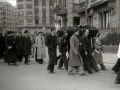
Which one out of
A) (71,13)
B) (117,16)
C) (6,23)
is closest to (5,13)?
(6,23)

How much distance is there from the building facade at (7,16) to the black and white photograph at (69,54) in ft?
309

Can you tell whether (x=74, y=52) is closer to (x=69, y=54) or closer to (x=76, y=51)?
(x=76, y=51)

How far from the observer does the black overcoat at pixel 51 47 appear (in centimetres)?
1050

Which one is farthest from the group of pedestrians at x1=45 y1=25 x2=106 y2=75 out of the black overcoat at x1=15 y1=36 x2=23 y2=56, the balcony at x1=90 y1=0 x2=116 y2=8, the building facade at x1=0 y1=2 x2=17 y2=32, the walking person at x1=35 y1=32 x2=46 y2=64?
the building facade at x1=0 y1=2 x2=17 y2=32

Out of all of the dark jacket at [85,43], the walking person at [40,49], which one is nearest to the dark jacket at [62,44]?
the dark jacket at [85,43]

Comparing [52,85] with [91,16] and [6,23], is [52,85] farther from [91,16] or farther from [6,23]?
[6,23]

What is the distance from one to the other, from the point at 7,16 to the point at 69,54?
401 ft

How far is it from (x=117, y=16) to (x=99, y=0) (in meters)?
3.37

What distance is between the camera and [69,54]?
437 inches

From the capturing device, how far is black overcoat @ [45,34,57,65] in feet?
34.4

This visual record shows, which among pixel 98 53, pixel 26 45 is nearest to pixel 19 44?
pixel 26 45

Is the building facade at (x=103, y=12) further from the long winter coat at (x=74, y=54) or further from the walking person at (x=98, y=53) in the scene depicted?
the long winter coat at (x=74, y=54)

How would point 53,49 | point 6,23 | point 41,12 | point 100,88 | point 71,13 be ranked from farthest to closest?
point 6,23, point 41,12, point 71,13, point 53,49, point 100,88

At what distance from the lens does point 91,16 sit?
26.7m
